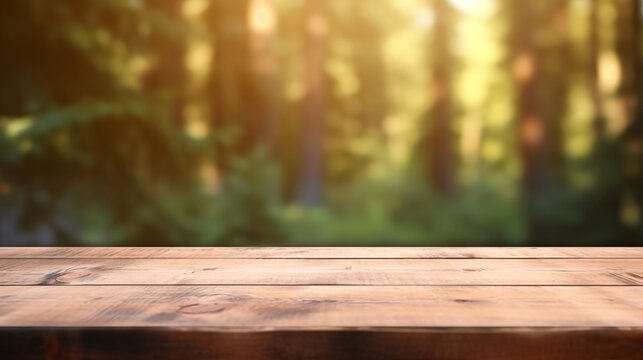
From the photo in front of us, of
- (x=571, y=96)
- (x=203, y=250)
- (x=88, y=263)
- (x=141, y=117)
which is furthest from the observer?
(x=571, y=96)

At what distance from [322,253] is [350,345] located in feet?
2.19

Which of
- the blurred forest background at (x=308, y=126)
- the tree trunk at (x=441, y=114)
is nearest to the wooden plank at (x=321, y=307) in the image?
the blurred forest background at (x=308, y=126)

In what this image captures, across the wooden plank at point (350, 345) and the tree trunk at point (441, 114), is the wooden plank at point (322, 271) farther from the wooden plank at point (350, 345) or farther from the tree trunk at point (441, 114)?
the tree trunk at point (441, 114)

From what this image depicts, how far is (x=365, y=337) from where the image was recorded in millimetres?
879

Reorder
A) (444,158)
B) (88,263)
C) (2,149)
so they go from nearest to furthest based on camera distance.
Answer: (88,263) → (2,149) → (444,158)

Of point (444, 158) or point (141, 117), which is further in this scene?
point (444, 158)

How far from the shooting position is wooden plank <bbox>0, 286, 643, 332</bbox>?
0.92m

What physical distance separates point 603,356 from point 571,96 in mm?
11559

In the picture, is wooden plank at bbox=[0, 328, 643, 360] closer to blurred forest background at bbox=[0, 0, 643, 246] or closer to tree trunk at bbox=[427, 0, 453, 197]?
blurred forest background at bbox=[0, 0, 643, 246]

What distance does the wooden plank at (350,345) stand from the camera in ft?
2.87

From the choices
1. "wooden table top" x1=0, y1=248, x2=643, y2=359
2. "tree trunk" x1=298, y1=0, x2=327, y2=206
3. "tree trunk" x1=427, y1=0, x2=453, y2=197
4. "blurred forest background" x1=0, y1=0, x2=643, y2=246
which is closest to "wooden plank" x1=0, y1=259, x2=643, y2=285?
"wooden table top" x1=0, y1=248, x2=643, y2=359

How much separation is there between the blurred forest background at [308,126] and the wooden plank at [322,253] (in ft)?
14.1

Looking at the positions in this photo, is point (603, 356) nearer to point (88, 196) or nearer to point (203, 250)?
point (203, 250)

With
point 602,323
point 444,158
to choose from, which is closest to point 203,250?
point 602,323
